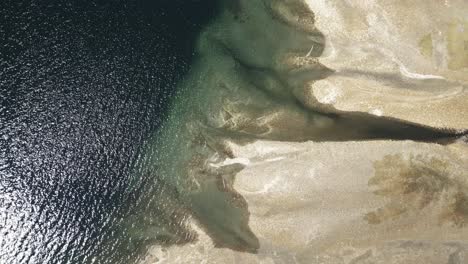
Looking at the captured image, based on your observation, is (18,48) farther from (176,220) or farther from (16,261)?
(176,220)

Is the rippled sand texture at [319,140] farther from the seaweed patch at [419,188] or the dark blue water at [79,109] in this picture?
the dark blue water at [79,109]

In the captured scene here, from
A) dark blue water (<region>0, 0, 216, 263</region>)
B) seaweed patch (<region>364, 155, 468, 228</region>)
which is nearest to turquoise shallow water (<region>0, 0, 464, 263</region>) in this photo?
dark blue water (<region>0, 0, 216, 263</region>)

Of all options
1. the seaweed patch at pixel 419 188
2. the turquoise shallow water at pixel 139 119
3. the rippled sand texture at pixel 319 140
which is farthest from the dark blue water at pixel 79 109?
the seaweed patch at pixel 419 188

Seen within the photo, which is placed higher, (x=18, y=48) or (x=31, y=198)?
(x=18, y=48)

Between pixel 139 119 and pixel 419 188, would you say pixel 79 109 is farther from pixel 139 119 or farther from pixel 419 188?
pixel 419 188

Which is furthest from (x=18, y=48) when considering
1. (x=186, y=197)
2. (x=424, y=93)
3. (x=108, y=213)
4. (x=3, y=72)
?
(x=424, y=93)

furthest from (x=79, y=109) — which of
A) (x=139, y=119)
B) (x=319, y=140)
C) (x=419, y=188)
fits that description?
(x=419, y=188)
